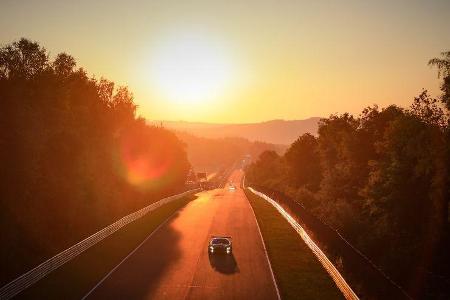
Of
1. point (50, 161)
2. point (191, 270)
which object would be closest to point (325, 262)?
point (191, 270)

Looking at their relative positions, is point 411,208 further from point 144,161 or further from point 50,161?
point 144,161

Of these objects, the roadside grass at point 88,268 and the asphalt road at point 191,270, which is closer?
the roadside grass at point 88,268

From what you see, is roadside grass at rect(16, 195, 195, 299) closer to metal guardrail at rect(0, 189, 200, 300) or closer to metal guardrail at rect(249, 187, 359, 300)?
metal guardrail at rect(0, 189, 200, 300)

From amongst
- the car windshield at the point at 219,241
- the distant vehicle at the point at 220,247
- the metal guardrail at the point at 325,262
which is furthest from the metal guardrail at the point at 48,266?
the metal guardrail at the point at 325,262

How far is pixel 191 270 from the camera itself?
93.8 feet

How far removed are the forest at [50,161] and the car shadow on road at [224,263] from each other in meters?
12.6

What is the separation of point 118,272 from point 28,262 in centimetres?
756

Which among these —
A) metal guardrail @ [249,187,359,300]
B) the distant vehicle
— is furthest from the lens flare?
the distant vehicle

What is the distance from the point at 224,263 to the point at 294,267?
15.7 feet

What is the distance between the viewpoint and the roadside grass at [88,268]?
941 inches

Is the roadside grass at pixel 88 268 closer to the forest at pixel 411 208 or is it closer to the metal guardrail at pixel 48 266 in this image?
the metal guardrail at pixel 48 266

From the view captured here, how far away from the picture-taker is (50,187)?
41031 millimetres

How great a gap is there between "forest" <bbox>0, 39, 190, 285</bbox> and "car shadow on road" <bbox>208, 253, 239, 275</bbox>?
1257cm

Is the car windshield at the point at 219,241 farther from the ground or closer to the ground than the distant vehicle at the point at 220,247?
farther from the ground
